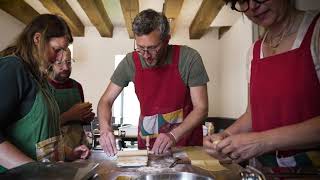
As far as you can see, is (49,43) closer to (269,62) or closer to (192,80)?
(192,80)

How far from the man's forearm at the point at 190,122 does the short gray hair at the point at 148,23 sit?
0.41 meters

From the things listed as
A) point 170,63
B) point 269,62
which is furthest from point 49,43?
point 269,62

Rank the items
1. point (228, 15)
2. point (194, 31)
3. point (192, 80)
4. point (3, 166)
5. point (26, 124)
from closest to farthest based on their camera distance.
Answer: point (3, 166), point (26, 124), point (192, 80), point (228, 15), point (194, 31)

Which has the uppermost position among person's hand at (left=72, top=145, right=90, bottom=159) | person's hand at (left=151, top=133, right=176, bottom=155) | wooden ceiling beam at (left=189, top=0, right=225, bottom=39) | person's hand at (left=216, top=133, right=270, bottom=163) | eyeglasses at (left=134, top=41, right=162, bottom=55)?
wooden ceiling beam at (left=189, top=0, right=225, bottom=39)

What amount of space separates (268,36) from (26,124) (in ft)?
3.24

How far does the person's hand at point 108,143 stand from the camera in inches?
60.7

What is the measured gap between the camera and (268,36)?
1275mm

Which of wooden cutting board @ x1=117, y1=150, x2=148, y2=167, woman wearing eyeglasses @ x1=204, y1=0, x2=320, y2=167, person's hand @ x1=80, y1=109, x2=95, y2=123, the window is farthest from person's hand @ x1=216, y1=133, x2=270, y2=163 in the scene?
the window

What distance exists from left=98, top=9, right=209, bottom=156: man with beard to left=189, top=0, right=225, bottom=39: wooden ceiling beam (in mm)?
2243

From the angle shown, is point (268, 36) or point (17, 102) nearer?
point (17, 102)

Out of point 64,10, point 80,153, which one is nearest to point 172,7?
point 64,10

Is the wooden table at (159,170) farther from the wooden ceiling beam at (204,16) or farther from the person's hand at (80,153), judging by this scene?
the wooden ceiling beam at (204,16)

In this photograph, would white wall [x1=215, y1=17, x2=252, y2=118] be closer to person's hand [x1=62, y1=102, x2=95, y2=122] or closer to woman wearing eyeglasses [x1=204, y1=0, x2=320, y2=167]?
person's hand [x1=62, y1=102, x2=95, y2=122]

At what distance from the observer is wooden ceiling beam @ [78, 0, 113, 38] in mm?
4132
